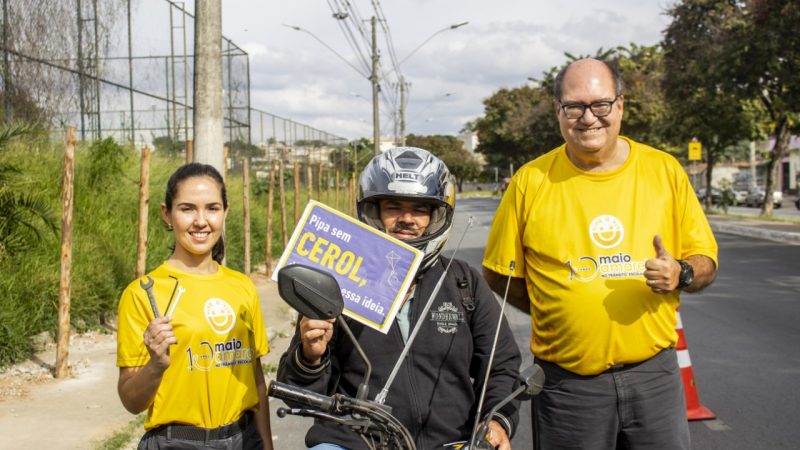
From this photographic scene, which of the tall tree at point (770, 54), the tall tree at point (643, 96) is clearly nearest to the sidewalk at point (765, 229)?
the tall tree at point (770, 54)

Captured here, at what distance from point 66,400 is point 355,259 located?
17.5ft

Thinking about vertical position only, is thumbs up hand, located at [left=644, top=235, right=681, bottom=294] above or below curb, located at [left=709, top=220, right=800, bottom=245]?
above

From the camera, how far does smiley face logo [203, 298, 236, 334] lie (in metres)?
3.21

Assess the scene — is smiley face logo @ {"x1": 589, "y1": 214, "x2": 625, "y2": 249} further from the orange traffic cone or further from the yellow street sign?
the yellow street sign

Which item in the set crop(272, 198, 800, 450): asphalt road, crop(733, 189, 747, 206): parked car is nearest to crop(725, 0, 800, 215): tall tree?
crop(272, 198, 800, 450): asphalt road

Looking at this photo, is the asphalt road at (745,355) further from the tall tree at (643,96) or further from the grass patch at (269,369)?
the tall tree at (643,96)

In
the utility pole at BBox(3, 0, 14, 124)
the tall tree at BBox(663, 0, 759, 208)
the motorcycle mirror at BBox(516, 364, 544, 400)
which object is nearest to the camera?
the motorcycle mirror at BBox(516, 364, 544, 400)

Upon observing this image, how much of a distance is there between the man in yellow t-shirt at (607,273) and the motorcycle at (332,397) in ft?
2.63

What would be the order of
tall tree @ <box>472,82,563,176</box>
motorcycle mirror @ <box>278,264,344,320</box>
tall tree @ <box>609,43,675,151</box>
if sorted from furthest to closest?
tall tree @ <box>472,82,563,176</box>
tall tree @ <box>609,43,675,151</box>
motorcycle mirror @ <box>278,264,344,320</box>

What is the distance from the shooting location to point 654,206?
10.6 feet

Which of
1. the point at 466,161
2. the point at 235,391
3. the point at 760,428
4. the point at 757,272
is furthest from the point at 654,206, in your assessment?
the point at 466,161

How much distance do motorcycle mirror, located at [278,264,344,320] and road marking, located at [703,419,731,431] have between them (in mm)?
4855

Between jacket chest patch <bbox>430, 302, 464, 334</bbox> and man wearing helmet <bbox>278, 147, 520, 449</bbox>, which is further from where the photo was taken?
jacket chest patch <bbox>430, 302, 464, 334</bbox>

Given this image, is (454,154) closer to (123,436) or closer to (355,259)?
(123,436)
